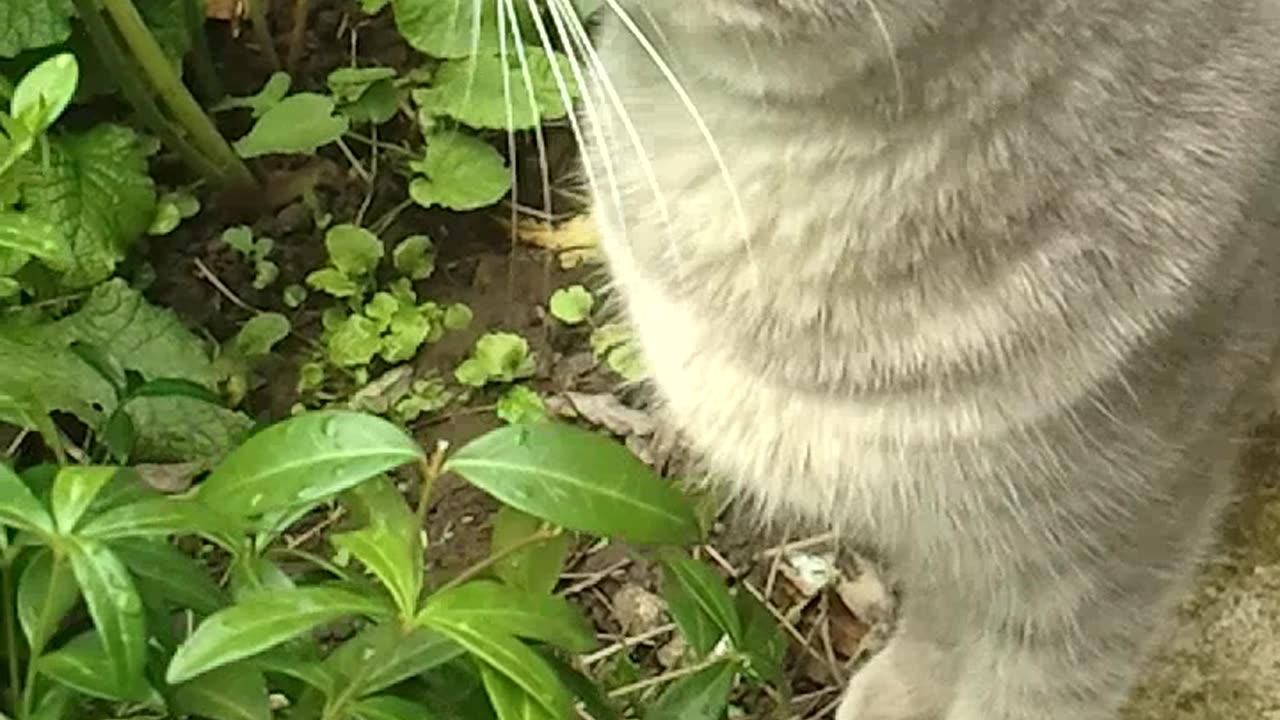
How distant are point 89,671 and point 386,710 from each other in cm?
13

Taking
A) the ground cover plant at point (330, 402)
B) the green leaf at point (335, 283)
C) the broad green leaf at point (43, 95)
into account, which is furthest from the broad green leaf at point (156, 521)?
the green leaf at point (335, 283)

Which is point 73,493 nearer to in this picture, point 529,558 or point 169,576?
point 169,576

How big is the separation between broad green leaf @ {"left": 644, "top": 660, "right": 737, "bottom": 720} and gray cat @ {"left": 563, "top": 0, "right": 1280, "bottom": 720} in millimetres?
91

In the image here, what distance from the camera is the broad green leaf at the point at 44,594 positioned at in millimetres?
913

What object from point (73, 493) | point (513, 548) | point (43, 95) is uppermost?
point (43, 95)

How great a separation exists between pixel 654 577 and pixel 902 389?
47 centimetres

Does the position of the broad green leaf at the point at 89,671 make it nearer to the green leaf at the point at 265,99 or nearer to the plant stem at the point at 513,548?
the plant stem at the point at 513,548

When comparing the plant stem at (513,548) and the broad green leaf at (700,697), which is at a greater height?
the plant stem at (513,548)

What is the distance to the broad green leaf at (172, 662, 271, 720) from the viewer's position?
933 millimetres

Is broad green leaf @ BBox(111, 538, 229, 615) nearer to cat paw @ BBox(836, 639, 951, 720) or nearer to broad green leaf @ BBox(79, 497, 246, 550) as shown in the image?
broad green leaf @ BBox(79, 497, 246, 550)

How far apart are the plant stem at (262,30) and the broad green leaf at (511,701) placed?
2.75 ft

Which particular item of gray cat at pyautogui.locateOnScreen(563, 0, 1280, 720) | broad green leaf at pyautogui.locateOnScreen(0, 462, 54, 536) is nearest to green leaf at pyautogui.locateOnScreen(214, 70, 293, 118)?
gray cat at pyautogui.locateOnScreen(563, 0, 1280, 720)

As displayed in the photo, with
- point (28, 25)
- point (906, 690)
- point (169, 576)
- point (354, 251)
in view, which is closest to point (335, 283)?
point (354, 251)

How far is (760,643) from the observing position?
45.4 inches
